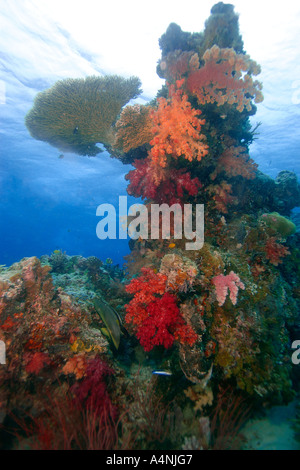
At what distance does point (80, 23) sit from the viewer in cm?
986

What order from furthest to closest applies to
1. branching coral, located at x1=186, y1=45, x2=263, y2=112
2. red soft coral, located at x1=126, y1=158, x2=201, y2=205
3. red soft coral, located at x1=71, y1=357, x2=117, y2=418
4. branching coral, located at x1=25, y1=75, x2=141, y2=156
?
1. branching coral, located at x1=25, y1=75, x2=141, y2=156
2. red soft coral, located at x1=126, y1=158, x2=201, y2=205
3. branching coral, located at x1=186, y1=45, x2=263, y2=112
4. red soft coral, located at x1=71, y1=357, x2=117, y2=418

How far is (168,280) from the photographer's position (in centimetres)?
416


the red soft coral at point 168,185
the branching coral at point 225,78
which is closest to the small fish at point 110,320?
the red soft coral at point 168,185

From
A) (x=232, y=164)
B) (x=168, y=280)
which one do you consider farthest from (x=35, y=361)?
(x=232, y=164)

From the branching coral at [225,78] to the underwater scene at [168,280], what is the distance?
3 centimetres

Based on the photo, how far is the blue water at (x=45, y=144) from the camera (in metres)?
10.8

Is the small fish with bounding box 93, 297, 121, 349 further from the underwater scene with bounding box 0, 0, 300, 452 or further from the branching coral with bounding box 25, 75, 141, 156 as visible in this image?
the branching coral with bounding box 25, 75, 141, 156

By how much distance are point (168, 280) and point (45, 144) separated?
2254cm

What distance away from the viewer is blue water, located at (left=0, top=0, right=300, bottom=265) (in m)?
10.8

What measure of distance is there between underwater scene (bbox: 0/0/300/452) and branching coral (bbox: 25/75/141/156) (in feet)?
0.14

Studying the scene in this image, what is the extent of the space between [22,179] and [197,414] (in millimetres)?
36301

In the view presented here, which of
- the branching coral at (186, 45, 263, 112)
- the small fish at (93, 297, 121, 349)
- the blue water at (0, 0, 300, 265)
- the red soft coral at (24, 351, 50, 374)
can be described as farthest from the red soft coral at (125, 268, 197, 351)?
the blue water at (0, 0, 300, 265)

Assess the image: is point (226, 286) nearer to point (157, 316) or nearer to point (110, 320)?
point (157, 316)
